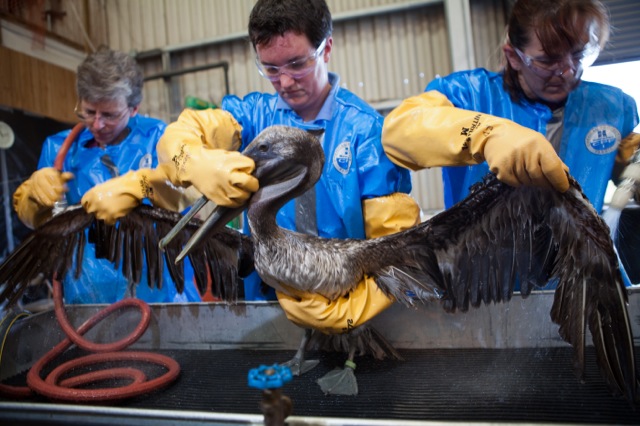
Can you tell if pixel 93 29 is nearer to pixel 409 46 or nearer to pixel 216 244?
pixel 409 46

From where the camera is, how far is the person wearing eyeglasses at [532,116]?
3.45 ft

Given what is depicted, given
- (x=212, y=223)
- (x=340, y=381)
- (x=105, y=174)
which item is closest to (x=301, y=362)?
(x=340, y=381)

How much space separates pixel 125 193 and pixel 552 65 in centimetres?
142

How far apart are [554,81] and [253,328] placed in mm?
1265

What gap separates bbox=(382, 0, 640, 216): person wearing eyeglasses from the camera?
105 centimetres

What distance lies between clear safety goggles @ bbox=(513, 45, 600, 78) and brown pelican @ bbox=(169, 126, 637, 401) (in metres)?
0.44

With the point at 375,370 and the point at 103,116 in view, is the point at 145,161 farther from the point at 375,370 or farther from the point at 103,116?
the point at 375,370

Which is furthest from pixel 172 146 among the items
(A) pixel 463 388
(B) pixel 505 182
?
(A) pixel 463 388

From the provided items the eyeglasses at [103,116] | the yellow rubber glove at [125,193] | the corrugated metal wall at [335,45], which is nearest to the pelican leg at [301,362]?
the yellow rubber glove at [125,193]

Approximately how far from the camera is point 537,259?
1.26 m

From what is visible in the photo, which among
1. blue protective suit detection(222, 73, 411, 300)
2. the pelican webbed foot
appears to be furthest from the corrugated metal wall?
the pelican webbed foot

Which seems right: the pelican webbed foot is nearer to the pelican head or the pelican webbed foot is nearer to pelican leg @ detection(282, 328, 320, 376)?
pelican leg @ detection(282, 328, 320, 376)

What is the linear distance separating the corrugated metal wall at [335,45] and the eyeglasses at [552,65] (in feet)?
8.65

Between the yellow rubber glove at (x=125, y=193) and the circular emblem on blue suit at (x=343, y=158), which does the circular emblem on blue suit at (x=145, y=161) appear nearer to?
the yellow rubber glove at (x=125, y=193)
